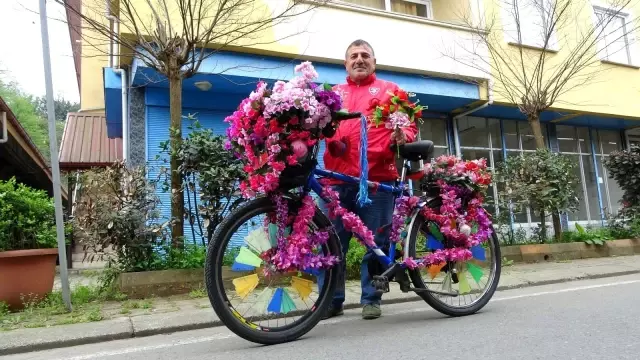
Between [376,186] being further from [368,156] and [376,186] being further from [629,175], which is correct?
[629,175]

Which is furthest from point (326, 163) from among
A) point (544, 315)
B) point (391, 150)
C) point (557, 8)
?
point (557, 8)

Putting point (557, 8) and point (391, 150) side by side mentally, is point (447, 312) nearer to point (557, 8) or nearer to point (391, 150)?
point (391, 150)

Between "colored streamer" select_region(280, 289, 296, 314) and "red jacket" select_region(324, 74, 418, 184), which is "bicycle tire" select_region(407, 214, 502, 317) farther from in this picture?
"colored streamer" select_region(280, 289, 296, 314)

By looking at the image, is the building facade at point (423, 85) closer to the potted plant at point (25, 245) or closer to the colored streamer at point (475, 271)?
the potted plant at point (25, 245)

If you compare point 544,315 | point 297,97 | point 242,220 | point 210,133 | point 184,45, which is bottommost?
point 544,315

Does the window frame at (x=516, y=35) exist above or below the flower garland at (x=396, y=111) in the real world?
above

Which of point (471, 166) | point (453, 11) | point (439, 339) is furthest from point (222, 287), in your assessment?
point (453, 11)

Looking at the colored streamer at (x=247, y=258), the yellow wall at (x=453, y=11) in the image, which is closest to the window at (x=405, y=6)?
the yellow wall at (x=453, y=11)

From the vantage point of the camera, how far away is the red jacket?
3588 mm

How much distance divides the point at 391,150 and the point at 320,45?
5.20 m

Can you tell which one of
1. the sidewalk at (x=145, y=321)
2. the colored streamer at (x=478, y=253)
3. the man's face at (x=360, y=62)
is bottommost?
the sidewalk at (x=145, y=321)

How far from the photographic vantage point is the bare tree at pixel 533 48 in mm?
8992

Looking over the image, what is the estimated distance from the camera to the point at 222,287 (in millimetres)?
2814

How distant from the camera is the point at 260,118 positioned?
9.43 ft
